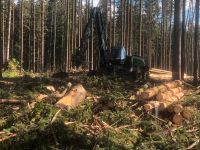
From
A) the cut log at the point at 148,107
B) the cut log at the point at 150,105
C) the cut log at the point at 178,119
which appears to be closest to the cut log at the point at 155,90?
the cut log at the point at 150,105

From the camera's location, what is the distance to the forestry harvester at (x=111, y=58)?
73.5ft

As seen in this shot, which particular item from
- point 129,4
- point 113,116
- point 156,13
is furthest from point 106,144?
point 156,13

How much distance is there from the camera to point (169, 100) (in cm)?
1198

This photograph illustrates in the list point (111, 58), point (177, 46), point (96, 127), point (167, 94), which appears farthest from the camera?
point (111, 58)

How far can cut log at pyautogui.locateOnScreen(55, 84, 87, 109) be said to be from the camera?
34.5ft

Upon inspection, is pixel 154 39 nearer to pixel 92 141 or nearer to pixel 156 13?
pixel 156 13

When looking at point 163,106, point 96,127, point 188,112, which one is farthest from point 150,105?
point 96,127

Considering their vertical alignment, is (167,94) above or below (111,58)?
below

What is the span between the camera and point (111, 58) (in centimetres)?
2300

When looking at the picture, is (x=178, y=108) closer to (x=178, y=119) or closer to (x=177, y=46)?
(x=178, y=119)

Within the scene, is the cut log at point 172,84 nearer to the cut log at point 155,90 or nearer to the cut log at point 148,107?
the cut log at point 155,90

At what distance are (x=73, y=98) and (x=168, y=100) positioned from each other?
9.09ft

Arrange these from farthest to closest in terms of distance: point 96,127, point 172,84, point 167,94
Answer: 1. point 172,84
2. point 167,94
3. point 96,127

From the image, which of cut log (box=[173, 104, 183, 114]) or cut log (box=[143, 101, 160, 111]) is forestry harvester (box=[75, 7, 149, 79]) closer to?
cut log (box=[143, 101, 160, 111])
